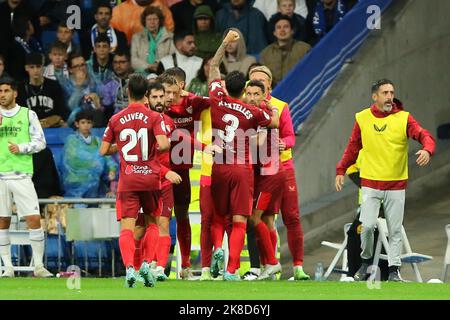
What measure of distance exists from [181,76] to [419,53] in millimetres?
8320

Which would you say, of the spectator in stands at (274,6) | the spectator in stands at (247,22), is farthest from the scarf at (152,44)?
the spectator in stands at (274,6)

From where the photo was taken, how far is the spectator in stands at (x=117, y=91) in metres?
24.9

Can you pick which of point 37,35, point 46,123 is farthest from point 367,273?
point 37,35

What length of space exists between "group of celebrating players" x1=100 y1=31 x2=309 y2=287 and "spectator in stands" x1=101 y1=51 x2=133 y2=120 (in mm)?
6319

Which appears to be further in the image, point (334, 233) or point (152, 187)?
point (334, 233)

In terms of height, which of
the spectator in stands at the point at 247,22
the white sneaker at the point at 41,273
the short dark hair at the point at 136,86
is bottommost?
the white sneaker at the point at 41,273

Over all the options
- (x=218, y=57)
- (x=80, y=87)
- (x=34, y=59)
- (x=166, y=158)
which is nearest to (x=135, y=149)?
(x=166, y=158)

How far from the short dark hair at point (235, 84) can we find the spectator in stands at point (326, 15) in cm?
769

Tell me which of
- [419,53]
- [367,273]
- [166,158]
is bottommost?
[367,273]

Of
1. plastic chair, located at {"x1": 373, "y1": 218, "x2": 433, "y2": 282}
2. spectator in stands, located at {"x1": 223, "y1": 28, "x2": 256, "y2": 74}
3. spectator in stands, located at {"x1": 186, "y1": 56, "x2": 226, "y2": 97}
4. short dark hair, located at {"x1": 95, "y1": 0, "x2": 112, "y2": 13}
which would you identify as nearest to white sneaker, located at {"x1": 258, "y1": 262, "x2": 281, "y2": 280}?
plastic chair, located at {"x1": 373, "y1": 218, "x2": 433, "y2": 282}

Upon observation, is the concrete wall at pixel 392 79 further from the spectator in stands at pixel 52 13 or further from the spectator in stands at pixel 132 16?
the spectator in stands at pixel 52 13

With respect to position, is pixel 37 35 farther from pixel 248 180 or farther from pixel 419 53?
pixel 248 180

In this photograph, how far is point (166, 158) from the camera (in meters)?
18.1

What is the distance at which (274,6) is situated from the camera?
25719 millimetres
